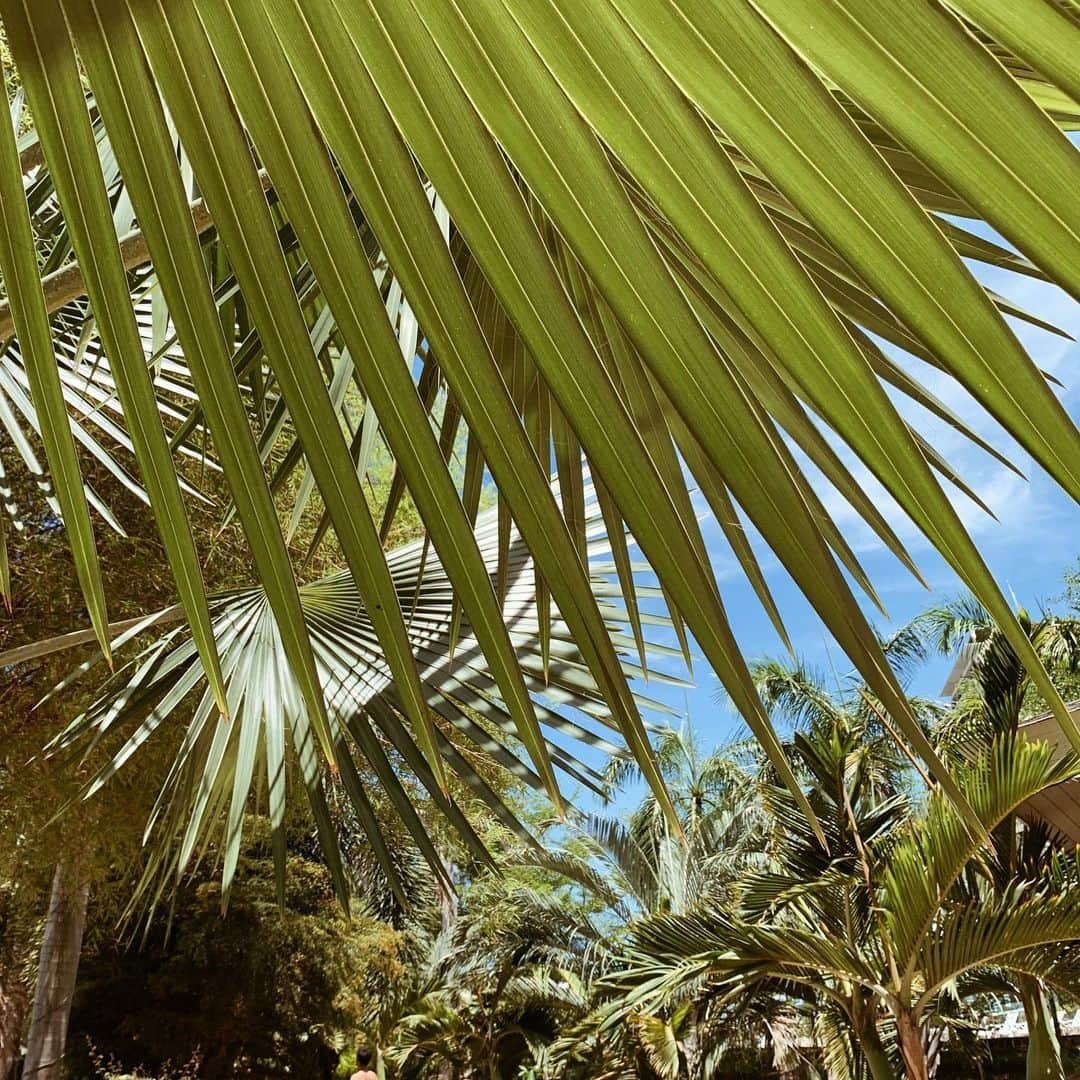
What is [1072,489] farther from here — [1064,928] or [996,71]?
[1064,928]

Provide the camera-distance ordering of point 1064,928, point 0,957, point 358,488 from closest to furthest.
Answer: point 358,488
point 1064,928
point 0,957

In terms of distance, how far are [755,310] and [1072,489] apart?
0.30ft

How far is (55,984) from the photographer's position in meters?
5.79

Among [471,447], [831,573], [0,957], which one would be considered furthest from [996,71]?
[0,957]

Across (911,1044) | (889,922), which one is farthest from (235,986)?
(889,922)

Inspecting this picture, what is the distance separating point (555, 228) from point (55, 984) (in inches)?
271

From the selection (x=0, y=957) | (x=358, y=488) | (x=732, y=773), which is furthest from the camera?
(x=732, y=773)

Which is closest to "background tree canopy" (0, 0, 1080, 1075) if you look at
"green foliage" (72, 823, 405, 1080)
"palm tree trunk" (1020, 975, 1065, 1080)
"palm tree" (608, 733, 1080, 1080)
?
"palm tree" (608, 733, 1080, 1080)

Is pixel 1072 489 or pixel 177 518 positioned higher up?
pixel 177 518

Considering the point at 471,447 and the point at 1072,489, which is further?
the point at 471,447

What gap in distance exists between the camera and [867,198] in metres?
0.23

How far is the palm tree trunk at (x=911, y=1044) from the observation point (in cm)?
335

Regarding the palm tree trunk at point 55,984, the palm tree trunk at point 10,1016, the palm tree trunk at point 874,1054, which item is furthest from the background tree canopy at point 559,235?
the palm tree trunk at point 10,1016

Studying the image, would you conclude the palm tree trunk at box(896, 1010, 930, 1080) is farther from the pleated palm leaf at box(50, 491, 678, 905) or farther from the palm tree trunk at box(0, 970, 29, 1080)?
the palm tree trunk at box(0, 970, 29, 1080)
